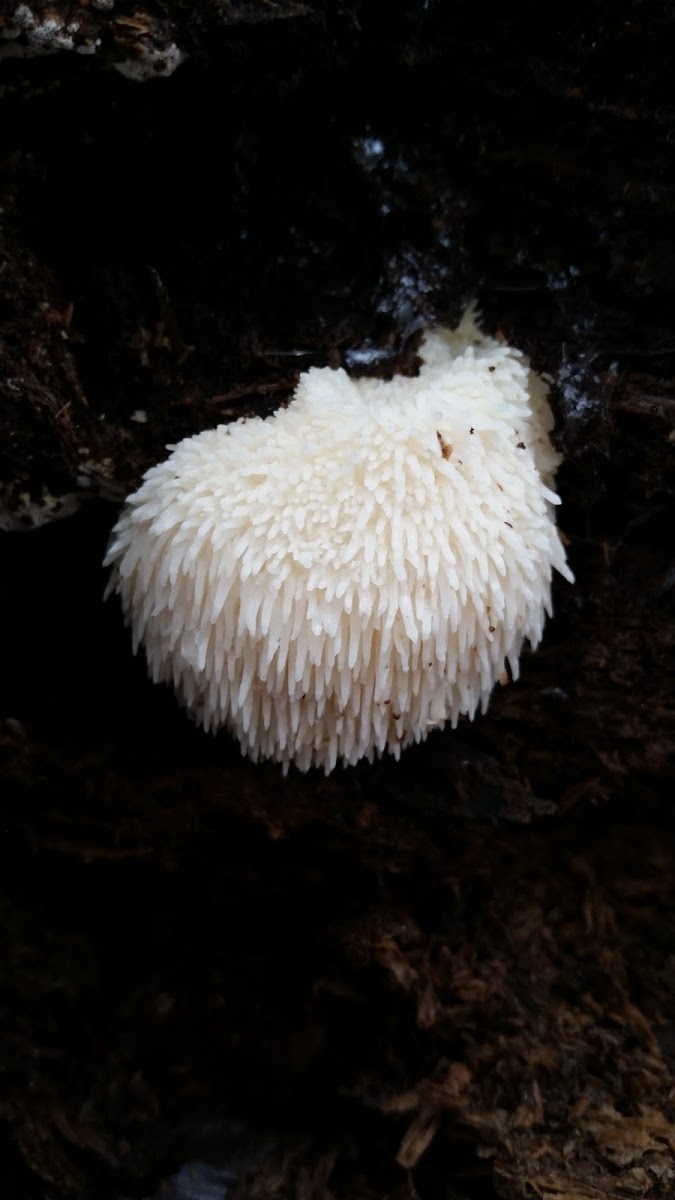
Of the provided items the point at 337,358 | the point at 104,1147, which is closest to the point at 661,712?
the point at 337,358

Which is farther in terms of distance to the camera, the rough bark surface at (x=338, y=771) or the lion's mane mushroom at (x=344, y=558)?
the rough bark surface at (x=338, y=771)

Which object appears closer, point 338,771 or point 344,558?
point 344,558

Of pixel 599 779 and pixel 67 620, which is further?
pixel 599 779

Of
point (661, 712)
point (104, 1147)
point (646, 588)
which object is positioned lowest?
point (104, 1147)

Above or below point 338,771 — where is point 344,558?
above

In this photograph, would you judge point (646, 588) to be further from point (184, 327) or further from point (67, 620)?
point (67, 620)
